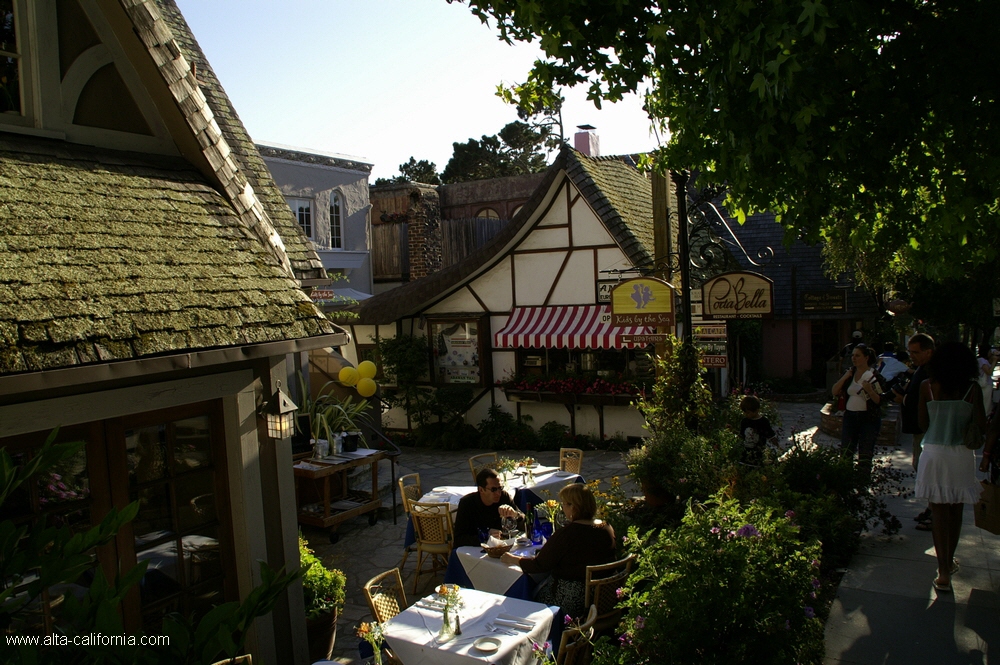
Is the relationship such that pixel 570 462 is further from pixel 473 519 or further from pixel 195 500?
pixel 195 500

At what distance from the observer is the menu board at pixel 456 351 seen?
1493 cm

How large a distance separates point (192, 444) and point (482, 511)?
2733 mm

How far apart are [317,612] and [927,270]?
18.6 ft

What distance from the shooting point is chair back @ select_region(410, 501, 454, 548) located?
719 centimetres

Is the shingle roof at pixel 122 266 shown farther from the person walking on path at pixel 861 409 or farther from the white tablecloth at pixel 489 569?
the person walking on path at pixel 861 409

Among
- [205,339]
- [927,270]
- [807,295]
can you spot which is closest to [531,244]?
[807,295]

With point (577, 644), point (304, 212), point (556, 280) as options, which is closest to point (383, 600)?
point (577, 644)

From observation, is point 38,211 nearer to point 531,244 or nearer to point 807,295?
point 531,244

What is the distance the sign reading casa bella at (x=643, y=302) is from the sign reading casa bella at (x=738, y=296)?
2.23ft

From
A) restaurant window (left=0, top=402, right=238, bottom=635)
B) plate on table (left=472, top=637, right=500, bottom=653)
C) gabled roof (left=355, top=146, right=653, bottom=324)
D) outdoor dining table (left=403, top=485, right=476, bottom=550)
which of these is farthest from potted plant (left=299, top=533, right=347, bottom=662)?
gabled roof (left=355, top=146, right=653, bottom=324)

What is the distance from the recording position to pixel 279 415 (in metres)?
5.20

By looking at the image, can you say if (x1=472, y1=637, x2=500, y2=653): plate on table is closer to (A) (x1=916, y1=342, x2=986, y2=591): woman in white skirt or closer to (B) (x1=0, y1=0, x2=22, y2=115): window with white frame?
(A) (x1=916, y1=342, x2=986, y2=591): woman in white skirt

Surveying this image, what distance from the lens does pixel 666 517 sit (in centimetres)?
717

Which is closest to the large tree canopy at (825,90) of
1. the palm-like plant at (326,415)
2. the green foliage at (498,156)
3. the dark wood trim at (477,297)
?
the palm-like plant at (326,415)
